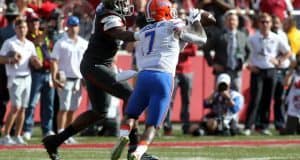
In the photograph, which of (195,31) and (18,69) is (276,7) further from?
(195,31)

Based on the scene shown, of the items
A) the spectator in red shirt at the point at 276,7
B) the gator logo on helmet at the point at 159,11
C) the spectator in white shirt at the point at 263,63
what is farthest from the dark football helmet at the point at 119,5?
the spectator in red shirt at the point at 276,7

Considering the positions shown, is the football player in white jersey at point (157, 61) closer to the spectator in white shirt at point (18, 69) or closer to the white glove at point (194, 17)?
the white glove at point (194, 17)

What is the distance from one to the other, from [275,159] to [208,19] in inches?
72.8

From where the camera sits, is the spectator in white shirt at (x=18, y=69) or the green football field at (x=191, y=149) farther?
the spectator in white shirt at (x=18, y=69)

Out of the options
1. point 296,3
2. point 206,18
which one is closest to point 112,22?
point 206,18

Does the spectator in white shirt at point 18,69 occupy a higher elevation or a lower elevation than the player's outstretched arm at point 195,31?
lower

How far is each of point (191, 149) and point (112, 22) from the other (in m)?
2.81

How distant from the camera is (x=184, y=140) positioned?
14.6 m

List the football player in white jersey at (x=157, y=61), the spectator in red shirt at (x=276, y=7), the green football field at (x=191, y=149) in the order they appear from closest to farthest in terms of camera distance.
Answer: the football player in white jersey at (x=157, y=61) → the green football field at (x=191, y=149) → the spectator in red shirt at (x=276, y=7)

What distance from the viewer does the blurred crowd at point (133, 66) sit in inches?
559

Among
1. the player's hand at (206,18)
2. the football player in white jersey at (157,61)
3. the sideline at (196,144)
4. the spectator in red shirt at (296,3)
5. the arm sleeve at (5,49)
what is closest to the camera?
the football player in white jersey at (157,61)

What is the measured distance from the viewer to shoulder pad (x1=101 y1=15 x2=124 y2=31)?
1029 cm

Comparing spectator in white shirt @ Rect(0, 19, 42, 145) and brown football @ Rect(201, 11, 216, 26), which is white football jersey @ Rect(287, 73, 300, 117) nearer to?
spectator in white shirt @ Rect(0, 19, 42, 145)

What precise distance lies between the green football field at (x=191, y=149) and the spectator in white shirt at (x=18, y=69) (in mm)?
415
